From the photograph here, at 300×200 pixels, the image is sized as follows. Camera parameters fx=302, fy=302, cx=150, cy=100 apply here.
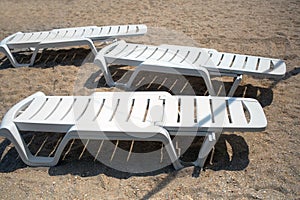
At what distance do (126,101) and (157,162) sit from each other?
0.65 meters

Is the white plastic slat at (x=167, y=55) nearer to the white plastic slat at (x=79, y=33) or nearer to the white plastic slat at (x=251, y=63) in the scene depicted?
the white plastic slat at (x=251, y=63)

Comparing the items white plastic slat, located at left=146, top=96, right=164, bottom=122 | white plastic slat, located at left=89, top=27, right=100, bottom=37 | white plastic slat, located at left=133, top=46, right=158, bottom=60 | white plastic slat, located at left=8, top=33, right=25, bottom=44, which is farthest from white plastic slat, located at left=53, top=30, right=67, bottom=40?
white plastic slat, located at left=146, top=96, right=164, bottom=122

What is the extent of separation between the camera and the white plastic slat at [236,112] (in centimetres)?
258

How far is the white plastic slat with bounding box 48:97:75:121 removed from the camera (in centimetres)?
269

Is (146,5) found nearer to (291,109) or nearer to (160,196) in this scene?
(291,109)

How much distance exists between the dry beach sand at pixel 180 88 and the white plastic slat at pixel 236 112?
305mm

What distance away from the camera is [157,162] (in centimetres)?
269

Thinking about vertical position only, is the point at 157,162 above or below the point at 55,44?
below

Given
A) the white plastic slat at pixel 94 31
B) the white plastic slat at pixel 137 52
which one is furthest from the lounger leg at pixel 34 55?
the white plastic slat at pixel 137 52

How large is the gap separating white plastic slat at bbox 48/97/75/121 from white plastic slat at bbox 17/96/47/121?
0.63 ft

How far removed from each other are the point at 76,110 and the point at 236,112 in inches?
57.5

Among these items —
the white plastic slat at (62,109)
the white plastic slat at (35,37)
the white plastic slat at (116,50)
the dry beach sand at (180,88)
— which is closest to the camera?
the dry beach sand at (180,88)

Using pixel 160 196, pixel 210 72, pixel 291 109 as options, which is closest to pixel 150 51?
pixel 210 72

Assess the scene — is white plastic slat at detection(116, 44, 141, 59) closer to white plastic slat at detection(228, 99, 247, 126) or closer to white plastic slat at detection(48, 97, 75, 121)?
white plastic slat at detection(48, 97, 75, 121)
